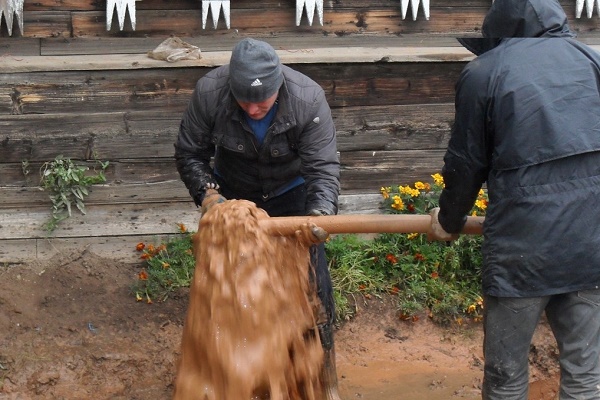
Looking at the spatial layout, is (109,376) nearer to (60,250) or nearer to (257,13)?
(60,250)

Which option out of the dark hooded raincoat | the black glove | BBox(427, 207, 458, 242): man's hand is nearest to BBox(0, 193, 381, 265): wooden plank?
the black glove

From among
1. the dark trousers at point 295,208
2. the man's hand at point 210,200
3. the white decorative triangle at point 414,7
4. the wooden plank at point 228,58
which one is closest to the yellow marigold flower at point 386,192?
the wooden plank at point 228,58

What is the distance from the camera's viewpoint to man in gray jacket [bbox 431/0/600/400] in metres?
3.99

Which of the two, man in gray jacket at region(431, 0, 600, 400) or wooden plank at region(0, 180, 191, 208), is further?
wooden plank at region(0, 180, 191, 208)

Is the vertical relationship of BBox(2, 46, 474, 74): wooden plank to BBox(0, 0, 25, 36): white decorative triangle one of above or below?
below

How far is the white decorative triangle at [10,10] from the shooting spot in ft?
20.1

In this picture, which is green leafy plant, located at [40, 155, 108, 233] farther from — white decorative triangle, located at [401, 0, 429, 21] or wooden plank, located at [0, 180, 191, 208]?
white decorative triangle, located at [401, 0, 429, 21]

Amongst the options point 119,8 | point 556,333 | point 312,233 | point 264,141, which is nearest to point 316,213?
point 312,233

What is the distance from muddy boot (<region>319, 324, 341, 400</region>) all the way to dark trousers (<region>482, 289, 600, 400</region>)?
1.17 m

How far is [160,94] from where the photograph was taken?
6.49 metres

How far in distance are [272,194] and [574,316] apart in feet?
5.98

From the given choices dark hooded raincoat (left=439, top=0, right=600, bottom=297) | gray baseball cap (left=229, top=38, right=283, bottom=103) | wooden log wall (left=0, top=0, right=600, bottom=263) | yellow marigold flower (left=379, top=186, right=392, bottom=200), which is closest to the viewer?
dark hooded raincoat (left=439, top=0, right=600, bottom=297)

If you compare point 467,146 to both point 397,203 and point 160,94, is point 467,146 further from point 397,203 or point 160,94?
point 160,94

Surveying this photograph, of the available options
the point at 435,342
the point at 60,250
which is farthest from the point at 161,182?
the point at 435,342
